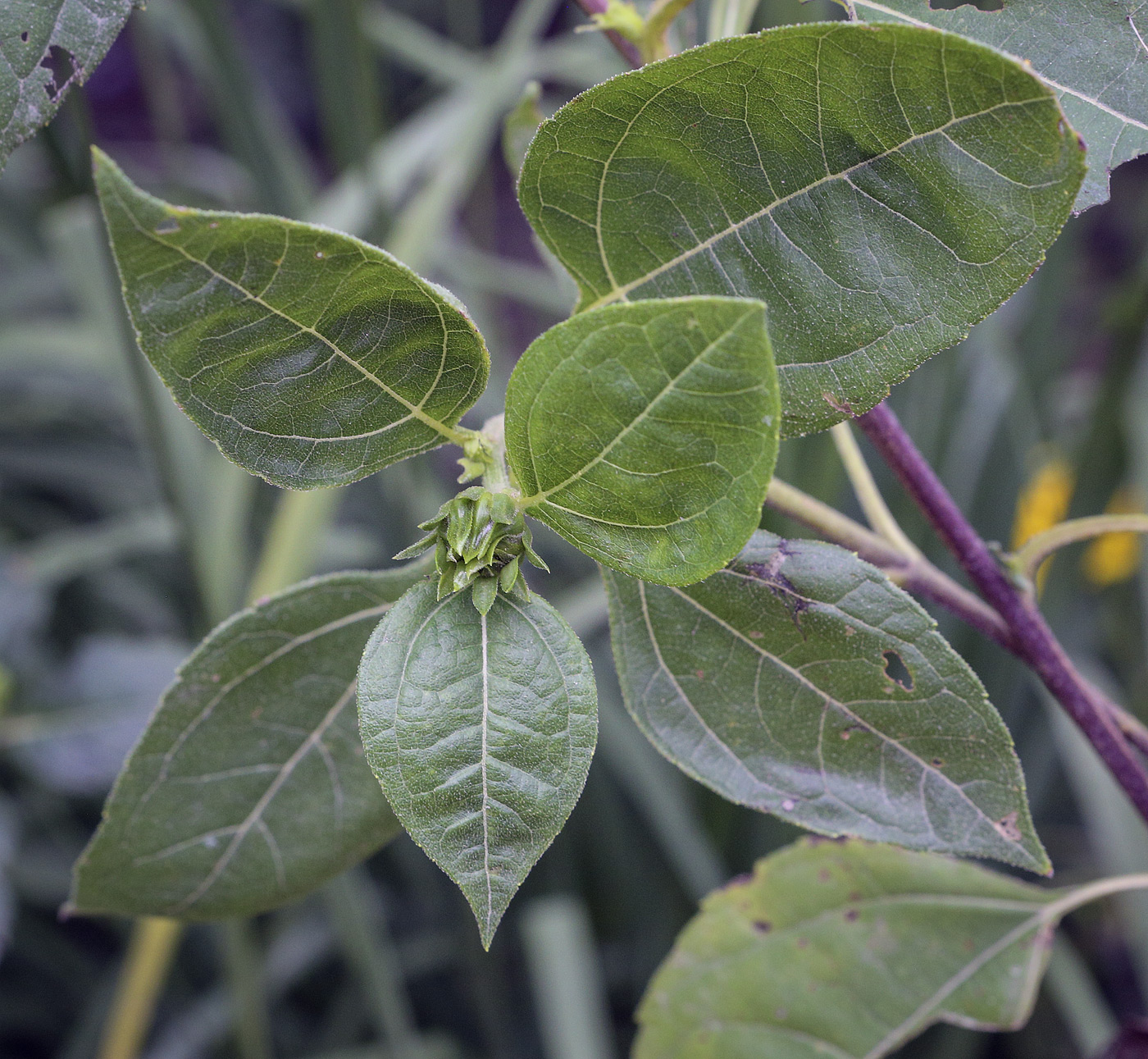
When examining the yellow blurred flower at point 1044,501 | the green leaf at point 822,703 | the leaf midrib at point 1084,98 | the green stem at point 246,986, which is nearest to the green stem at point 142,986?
the green stem at point 246,986

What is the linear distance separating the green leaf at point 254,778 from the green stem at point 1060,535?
0.64ft

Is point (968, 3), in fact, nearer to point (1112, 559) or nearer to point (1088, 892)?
point (1088, 892)

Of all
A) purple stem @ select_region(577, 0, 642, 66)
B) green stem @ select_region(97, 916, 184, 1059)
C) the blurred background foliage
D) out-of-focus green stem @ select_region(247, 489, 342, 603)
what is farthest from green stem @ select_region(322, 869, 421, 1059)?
purple stem @ select_region(577, 0, 642, 66)

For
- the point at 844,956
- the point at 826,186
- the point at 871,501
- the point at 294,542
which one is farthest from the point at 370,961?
the point at 826,186

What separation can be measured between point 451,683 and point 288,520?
529mm

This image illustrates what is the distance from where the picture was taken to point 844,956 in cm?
39

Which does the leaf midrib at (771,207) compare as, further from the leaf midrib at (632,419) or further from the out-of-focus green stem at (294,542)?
the out-of-focus green stem at (294,542)

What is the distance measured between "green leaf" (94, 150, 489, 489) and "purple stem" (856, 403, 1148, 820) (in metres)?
0.14

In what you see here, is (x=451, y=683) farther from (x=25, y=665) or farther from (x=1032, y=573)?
(x=25, y=665)

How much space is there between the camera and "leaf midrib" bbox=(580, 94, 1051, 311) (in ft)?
0.67

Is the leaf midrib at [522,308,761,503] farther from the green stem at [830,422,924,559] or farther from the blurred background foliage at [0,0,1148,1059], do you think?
the blurred background foliage at [0,0,1148,1059]

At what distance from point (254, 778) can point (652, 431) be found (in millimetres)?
197

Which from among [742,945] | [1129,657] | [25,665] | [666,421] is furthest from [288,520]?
[1129,657]

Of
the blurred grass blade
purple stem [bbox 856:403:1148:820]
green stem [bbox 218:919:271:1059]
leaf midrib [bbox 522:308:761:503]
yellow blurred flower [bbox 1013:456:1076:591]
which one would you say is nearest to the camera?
leaf midrib [bbox 522:308:761:503]
